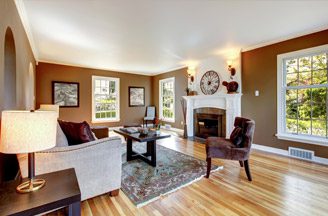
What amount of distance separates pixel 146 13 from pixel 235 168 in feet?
9.60

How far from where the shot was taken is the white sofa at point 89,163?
5.04 feet

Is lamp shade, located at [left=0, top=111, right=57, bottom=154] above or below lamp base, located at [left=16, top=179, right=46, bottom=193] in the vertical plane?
above

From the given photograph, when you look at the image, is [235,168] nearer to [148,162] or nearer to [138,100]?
[148,162]

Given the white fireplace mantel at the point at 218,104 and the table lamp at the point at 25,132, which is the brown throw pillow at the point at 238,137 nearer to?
the white fireplace mantel at the point at 218,104

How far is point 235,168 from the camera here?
115 inches

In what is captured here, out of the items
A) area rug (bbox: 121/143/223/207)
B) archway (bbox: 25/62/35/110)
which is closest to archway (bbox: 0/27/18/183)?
archway (bbox: 25/62/35/110)

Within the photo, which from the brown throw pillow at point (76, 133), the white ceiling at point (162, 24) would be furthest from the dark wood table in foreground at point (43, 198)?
the white ceiling at point (162, 24)

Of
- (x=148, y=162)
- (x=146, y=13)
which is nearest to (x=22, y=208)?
(x=148, y=162)

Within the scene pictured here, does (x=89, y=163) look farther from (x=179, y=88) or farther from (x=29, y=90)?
(x=179, y=88)

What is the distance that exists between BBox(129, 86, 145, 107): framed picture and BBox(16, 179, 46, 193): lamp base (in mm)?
5949

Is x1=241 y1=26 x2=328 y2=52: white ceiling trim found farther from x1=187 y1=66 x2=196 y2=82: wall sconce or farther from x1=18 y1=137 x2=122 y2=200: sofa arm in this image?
x1=18 y1=137 x2=122 y2=200: sofa arm

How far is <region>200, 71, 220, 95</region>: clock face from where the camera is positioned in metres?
4.92

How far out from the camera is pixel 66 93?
18.7 ft

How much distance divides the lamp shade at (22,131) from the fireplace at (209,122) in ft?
14.1
